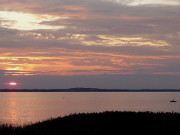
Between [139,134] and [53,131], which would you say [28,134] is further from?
[139,134]

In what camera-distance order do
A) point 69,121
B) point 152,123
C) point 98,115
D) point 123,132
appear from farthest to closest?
1. point 98,115
2. point 69,121
3. point 152,123
4. point 123,132

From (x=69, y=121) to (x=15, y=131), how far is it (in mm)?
7152

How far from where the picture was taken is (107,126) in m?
25.0

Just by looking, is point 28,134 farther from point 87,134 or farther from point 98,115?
point 98,115

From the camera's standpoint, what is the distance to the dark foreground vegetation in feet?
74.8

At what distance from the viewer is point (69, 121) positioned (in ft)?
95.5

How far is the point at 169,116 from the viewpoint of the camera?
3075cm

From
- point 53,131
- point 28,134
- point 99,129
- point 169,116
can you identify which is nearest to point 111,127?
point 99,129

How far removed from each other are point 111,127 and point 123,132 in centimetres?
161

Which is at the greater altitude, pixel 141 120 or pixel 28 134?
pixel 28 134

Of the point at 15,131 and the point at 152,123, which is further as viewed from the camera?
the point at 152,123

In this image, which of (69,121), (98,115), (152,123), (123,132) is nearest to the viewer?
(123,132)

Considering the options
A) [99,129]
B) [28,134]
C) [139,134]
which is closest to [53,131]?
[28,134]

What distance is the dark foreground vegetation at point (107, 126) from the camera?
74.8 ft
